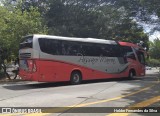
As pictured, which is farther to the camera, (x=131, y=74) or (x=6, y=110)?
(x=131, y=74)

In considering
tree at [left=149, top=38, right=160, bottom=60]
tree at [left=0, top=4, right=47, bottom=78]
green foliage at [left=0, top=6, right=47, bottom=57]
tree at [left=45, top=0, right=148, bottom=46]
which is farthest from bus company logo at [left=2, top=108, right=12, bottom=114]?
tree at [left=149, top=38, right=160, bottom=60]

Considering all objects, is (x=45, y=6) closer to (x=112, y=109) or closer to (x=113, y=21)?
(x=113, y=21)

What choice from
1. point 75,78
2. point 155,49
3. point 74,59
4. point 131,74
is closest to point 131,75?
point 131,74

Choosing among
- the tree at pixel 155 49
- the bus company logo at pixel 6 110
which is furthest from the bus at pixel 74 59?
the tree at pixel 155 49

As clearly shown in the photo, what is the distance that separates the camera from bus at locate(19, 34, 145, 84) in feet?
63.0

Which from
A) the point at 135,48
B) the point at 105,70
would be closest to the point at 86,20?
the point at 135,48

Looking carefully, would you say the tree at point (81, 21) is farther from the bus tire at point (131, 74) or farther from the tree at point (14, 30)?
the bus tire at point (131, 74)

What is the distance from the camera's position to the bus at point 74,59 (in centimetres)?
1919

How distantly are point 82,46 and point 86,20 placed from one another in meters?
17.8

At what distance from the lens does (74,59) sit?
840 inches

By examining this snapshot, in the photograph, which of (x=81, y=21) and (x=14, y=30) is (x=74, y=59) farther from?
(x=81, y=21)

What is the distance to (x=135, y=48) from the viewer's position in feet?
89.4

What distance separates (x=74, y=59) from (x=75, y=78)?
1294 millimetres

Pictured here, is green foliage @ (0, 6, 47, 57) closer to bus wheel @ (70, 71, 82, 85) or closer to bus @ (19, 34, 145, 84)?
bus @ (19, 34, 145, 84)
